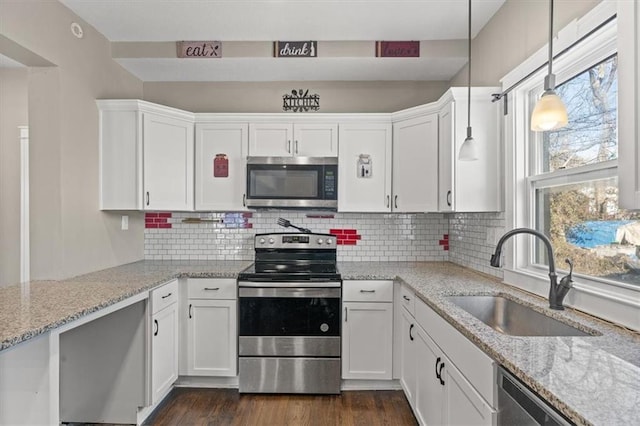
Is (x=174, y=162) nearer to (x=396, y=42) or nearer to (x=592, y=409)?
(x=396, y=42)

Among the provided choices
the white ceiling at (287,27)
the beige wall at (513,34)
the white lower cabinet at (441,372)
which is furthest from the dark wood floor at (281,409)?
the white ceiling at (287,27)

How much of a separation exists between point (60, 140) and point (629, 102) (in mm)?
2794

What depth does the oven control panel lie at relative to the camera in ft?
9.93

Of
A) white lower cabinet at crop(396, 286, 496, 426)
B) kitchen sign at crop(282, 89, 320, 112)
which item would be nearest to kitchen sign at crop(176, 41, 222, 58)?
kitchen sign at crop(282, 89, 320, 112)

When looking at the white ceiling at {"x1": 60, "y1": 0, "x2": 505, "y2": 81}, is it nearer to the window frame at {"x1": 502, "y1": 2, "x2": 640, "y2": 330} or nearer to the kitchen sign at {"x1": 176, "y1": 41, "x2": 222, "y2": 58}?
the kitchen sign at {"x1": 176, "y1": 41, "x2": 222, "y2": 58}

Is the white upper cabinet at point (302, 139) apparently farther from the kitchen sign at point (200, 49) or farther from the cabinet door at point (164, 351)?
the cabinet door at point (164, 351)

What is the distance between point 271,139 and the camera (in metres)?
2.89

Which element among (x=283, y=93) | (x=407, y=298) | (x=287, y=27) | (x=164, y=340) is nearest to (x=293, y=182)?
(x=283, y=93)

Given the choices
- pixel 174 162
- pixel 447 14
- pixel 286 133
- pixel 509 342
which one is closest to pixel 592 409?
pixel 509 342

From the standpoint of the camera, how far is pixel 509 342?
118 centimetres

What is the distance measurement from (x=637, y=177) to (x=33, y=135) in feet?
9.69

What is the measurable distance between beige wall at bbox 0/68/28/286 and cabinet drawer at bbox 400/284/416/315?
10.3 ft

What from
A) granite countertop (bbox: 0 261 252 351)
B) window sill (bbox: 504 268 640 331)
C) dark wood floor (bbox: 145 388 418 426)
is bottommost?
dark wood floor (bbox: 145 388 418 426)

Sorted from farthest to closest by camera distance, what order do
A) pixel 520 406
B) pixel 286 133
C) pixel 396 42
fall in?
pixel 286 133, pixel 396 42, pixel 520 406
